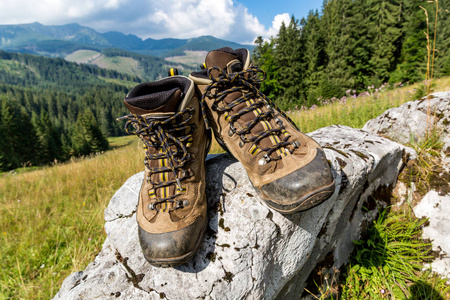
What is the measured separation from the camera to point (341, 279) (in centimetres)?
234

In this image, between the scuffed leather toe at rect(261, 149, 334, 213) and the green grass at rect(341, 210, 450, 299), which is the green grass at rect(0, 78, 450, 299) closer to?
the green grass at rect(341, 210, 450, 299)

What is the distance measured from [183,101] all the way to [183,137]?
1.05ft

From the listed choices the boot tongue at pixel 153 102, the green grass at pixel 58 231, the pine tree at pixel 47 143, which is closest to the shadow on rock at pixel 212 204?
the boot tongue at pixel 153 102

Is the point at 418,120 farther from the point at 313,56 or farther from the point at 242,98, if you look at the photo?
the point at 313,56

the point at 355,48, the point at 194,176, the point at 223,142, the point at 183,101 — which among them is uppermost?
the point at 355,48

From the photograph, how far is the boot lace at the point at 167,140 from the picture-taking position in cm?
176

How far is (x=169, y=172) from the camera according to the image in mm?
1806

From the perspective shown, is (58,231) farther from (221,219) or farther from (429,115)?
(429,115)

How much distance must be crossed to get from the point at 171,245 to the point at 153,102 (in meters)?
1.09

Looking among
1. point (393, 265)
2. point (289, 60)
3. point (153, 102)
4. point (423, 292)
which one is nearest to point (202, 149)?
point (153, 102)

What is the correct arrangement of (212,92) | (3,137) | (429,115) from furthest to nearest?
(3,137) → (429,115) → (212,92)

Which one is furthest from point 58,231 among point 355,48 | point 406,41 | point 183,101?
point 406,41

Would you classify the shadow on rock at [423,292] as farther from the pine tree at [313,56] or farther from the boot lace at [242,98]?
the pine tree at [313,56]

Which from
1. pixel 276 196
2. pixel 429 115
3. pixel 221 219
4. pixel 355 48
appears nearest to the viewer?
pixel 276 196
